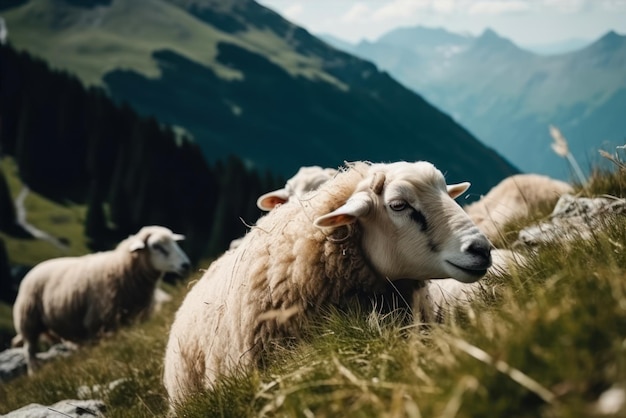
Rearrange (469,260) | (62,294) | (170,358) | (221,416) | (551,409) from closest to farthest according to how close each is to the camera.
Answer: (551,409)
(221,416)
(469,260)
(170,358)
(62,294)

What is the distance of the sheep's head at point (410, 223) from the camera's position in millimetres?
4680

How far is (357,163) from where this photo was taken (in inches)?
222

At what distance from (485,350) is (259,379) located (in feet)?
5.34

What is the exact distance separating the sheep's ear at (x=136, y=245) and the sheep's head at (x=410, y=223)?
929cm

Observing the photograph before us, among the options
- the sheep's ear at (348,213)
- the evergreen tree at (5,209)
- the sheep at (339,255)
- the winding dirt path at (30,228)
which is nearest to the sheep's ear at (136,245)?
the sheep at (339,255)

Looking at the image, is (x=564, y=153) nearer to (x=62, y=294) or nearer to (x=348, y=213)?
(x=348, y=213)

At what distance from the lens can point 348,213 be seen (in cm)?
484

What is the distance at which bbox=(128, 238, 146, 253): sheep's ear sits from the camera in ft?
44.2

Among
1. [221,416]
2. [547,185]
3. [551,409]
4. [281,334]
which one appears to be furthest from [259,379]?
[547,185]

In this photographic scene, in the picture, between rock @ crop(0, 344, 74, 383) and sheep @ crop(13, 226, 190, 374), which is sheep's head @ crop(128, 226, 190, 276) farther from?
rock @ crop(0, 344, 74, 383)

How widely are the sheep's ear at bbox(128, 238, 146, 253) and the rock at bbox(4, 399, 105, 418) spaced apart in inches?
303

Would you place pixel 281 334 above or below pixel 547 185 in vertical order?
below

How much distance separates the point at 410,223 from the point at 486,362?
2.65m

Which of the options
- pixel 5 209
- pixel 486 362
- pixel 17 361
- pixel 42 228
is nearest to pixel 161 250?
pixel 17 361
